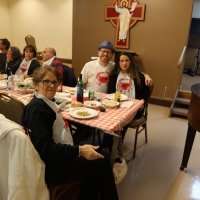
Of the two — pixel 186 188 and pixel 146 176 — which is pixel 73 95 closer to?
pixel 146 176

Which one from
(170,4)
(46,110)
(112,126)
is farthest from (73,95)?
(170,4)

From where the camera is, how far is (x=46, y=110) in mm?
1334

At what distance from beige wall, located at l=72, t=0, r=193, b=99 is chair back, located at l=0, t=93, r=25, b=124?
334 cm

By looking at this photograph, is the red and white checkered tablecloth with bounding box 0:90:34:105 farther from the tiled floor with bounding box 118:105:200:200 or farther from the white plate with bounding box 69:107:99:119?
the tiled floor with bounding box 118:105:200:200

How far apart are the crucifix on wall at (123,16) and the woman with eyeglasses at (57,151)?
340cm

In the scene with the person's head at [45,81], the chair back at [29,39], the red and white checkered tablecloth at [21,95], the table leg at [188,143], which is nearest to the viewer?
the person's head at [45,81]

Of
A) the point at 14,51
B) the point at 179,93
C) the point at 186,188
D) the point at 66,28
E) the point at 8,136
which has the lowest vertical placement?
the point at 186,188

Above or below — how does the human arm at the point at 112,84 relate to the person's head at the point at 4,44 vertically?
below

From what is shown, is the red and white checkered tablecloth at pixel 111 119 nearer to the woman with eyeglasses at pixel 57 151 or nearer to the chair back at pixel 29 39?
the woman with eyeglasses at pixel 57 151

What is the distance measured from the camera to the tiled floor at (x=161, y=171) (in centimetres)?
202

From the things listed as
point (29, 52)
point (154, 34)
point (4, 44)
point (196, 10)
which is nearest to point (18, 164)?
point (29, 52)

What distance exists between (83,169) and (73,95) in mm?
1103

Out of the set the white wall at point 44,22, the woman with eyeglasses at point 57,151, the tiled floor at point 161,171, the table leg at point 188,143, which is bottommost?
the tiled floor at point 161,171

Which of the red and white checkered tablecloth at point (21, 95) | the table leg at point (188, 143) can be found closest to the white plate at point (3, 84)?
the red and white checkered tablecloth at point (21, 95)
